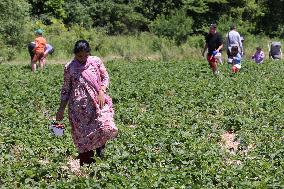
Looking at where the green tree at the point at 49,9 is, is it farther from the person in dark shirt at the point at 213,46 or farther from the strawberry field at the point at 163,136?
the strawberry field at the point at 163,136

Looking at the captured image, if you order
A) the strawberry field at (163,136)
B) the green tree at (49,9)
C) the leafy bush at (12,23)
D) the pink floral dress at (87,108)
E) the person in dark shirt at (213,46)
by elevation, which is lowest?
the green tree at (49,9)

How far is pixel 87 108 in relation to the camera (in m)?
7.04

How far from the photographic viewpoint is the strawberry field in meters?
6.21

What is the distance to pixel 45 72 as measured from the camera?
700 inches

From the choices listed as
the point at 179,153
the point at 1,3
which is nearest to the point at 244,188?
the point at 179,153

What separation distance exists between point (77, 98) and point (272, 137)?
291 cm

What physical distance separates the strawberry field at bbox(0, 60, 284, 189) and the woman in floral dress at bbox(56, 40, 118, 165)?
1.01 feet

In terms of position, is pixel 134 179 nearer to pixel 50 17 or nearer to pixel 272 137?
pixel 272 137

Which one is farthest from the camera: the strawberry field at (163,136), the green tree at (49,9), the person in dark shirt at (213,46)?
the green tree at (49,9)

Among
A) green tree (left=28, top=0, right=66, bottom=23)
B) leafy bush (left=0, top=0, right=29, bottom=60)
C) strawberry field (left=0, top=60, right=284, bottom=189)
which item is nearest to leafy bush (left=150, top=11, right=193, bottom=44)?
green tree (left=28, top=0, right=66, bottom=23)

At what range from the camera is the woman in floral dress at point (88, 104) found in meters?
7.04

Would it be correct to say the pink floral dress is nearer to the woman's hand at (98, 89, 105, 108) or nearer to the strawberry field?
the woman's hand at (98, 89, 105, 108)

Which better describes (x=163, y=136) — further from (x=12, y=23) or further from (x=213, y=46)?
(x=12, y=23)

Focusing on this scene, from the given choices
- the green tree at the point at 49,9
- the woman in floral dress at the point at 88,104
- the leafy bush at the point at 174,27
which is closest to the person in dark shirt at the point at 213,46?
the woman in floral dress at the point at 88,104
